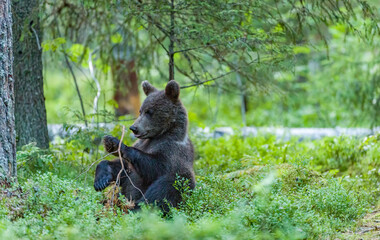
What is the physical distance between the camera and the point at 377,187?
6258 mm

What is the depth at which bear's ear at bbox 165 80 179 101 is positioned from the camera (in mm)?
5550

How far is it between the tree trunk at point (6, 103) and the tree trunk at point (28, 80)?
2.11 meters

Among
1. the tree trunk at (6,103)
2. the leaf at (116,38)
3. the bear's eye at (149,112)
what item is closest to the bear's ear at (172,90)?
the bear's eye at (149,112)

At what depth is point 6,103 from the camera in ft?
14.5

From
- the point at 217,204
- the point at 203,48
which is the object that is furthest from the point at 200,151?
the point at 217,204

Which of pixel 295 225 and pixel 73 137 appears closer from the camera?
pixel 295 225

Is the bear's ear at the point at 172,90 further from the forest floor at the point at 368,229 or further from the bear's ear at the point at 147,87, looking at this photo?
the forest floor at the point at 368,229

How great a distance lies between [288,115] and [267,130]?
657 centimetres

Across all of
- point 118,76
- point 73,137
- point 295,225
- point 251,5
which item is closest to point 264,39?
point 251,5

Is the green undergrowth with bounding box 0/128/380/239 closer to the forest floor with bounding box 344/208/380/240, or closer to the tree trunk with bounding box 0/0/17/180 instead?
the forest floor with bounding box 344/208/380/240

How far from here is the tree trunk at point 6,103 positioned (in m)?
4.38

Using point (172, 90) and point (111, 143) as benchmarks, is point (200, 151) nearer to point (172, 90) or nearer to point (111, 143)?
point (172, 90)

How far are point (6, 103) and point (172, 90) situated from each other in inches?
77.9

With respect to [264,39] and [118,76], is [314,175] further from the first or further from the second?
[118,76]
